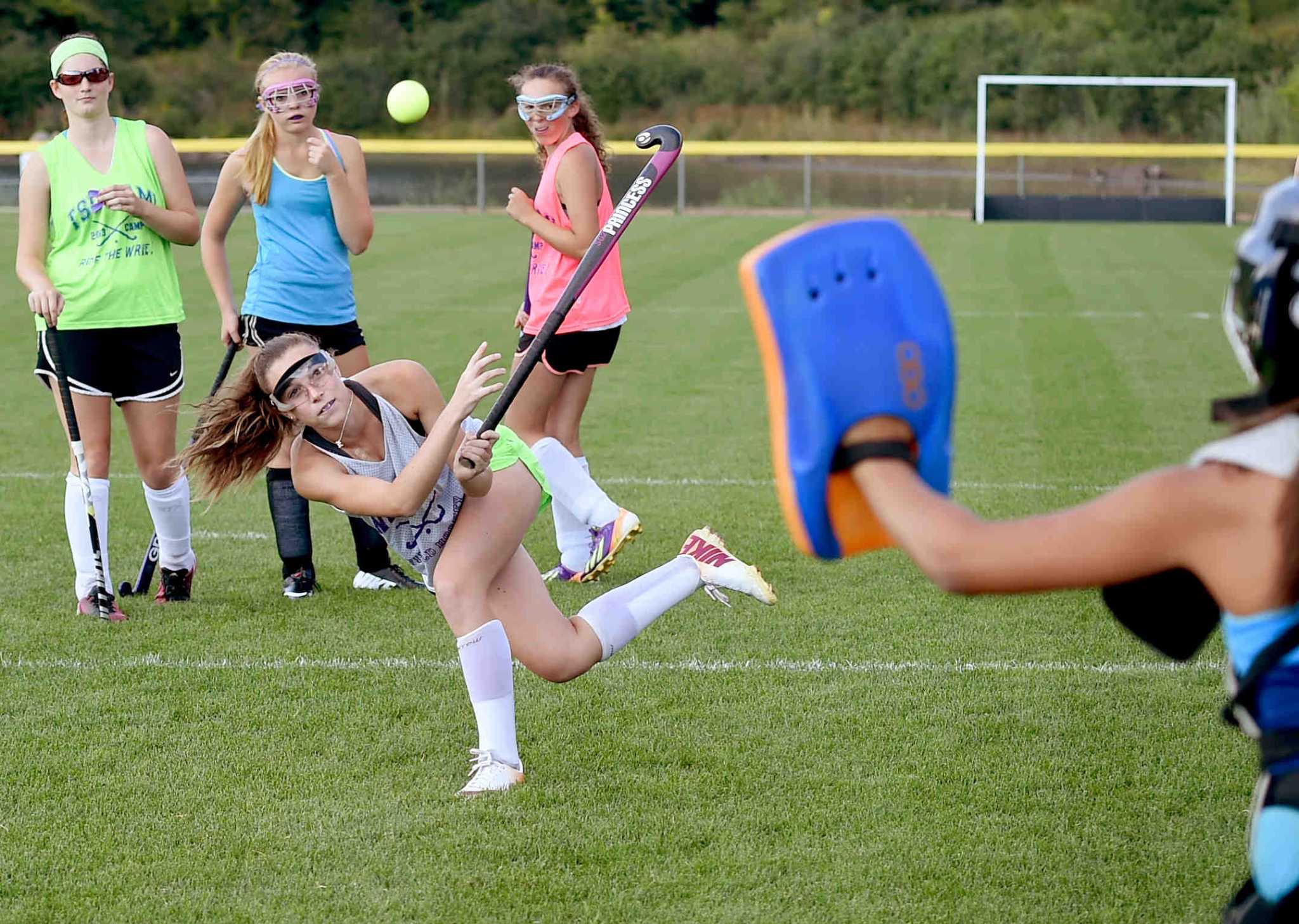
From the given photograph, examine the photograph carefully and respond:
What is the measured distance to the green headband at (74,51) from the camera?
18.0 ft

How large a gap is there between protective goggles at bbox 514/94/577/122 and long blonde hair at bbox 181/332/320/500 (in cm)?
188

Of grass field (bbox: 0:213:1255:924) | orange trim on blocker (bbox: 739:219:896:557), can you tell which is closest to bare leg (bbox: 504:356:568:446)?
grass field (bbox: 0:213:1255:924)

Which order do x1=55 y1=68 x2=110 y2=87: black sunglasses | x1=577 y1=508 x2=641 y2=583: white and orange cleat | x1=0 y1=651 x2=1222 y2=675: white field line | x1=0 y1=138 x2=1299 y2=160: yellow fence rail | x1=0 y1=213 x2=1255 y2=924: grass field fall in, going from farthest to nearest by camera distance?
x1=0 y1=138 x2=1299 y2=160: yellow fence rail → x1=577 y1=508 x2=641 y2=583: white and orange cleat → x1=55 y1=68 x2=110 y2=87: black sunglasses → x1=0 y1=651 x2=1222 y2=675: white field line → x1=0 y1=213 x2=1255 y2=924: grass field

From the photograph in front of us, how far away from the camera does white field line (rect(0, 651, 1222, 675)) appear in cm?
504

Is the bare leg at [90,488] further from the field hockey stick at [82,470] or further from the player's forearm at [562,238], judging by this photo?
the player's forearm at [562,238]

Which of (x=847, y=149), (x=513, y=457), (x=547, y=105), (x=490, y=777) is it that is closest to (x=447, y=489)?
(x=513, y=457)

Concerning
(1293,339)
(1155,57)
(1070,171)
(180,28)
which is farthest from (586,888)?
(180,28)

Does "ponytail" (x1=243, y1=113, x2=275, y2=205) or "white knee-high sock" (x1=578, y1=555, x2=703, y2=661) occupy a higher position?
"ponytail" (x1=243, y1=113, x2=275, y2=205)

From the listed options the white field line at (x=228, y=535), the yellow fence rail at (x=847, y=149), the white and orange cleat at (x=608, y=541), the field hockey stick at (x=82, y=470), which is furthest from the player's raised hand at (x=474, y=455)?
the yellow fence rail at (x=847, y=149)

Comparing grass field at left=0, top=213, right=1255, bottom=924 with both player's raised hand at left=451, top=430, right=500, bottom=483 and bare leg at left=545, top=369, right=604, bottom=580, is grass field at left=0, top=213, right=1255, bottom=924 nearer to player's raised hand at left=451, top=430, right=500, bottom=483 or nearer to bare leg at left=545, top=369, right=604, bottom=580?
bare leg at left=545, top=369, right=604, bottom=580

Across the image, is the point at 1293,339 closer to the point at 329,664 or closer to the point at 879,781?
the point at 879,781

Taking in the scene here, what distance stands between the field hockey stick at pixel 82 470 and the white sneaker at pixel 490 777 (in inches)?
84.1

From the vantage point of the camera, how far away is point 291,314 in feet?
20.0

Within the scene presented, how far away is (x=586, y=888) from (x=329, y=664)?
6.11 ft
